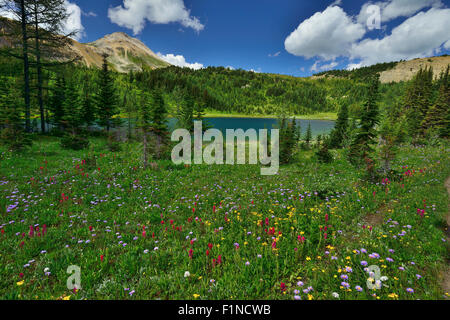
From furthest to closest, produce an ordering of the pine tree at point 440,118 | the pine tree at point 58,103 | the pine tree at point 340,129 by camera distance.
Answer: the pine tree at point 340,129 < the pine tree at point 440,118 < the pine tree at point 58,103

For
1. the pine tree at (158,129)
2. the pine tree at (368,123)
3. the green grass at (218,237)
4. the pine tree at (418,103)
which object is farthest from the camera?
the pine tree at (418,103)

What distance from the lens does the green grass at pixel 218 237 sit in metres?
3.70

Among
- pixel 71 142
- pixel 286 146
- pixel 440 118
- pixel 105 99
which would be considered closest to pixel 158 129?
pixel 71 142

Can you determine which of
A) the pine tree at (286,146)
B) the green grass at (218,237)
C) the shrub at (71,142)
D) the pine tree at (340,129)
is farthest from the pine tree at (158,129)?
the pine tree at (340,129)

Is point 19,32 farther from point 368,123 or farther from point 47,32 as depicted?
point 368,123

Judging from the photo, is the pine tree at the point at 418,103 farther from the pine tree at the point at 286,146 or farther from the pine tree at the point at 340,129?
the pine tree at the point at 286,146

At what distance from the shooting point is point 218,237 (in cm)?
545

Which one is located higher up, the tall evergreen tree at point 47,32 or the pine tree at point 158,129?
the tall evergreen tree at point 47,32

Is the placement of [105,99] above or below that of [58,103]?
above

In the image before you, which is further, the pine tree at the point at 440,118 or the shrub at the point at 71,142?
the pine tree at the point at 440,118
